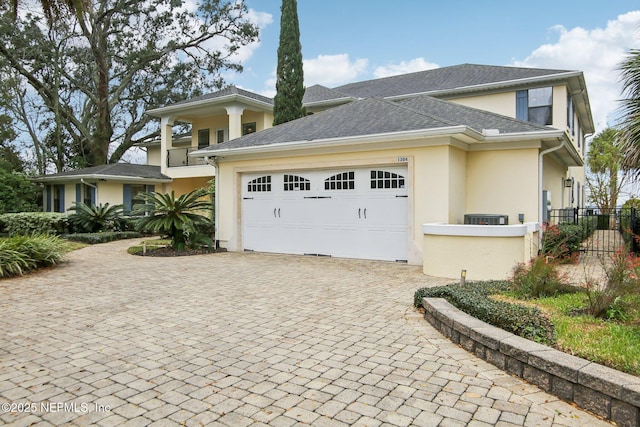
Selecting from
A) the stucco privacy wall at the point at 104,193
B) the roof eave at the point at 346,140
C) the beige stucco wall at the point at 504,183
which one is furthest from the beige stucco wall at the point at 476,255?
the stucco privacy wall at the point at 104,193

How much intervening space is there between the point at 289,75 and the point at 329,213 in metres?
8.60

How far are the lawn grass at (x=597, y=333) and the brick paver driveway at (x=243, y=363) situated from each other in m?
0.56

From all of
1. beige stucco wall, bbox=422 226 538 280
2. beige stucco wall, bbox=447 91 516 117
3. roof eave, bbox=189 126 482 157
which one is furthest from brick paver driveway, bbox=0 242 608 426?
beige stucco wall, bbox=447 91 516 117

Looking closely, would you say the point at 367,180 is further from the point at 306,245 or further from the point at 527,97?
the point at 527,97

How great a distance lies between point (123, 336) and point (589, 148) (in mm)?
33454

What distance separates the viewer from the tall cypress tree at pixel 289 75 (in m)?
17.6

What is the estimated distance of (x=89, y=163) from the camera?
3095 centimetres

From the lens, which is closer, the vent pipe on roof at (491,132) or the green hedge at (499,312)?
the green hedge at (499,312)

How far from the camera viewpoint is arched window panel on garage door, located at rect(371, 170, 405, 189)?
10391 mm

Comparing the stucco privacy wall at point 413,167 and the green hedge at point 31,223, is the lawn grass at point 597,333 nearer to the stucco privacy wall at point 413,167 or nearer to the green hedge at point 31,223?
the stucco privacy wall at point 413,167

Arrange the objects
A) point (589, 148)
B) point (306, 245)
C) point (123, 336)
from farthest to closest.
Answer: point (589, 148) → point (306, 245) → point (123, 336)

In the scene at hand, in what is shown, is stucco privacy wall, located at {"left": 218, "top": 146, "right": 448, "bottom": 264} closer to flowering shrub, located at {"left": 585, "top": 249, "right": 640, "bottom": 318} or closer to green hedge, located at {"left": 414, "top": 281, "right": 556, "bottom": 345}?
green hedge, located at {"left": 414, "top": 281, "right": 556, "bottom": 345}

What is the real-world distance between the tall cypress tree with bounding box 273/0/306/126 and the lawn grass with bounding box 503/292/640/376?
13880mm

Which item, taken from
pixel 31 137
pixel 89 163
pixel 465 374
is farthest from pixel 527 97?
pixel 31 137
